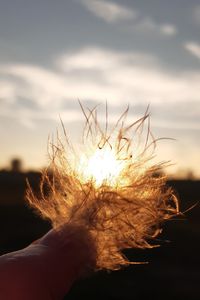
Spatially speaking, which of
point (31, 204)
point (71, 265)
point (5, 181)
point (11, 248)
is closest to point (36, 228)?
point (11, 248)

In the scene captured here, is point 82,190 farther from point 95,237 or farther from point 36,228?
point 36,228

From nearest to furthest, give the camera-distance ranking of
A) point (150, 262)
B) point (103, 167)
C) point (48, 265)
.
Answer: point (48, 265)
point (103, 167)
point (150, 262)

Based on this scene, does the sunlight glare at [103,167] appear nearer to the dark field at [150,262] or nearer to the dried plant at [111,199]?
the dried plant at [111,199]

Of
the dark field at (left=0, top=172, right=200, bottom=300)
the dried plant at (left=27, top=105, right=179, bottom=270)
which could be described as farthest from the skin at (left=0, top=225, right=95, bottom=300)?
the dark field at (left=0, top=172, right=200, bottom=300)

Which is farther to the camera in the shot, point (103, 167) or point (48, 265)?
point (103, 167)

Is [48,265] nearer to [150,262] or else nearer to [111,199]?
[111,199]

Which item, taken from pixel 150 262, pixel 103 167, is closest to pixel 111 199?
pixel 103 167
